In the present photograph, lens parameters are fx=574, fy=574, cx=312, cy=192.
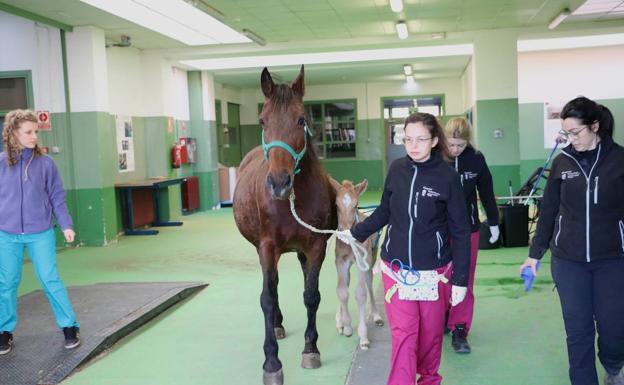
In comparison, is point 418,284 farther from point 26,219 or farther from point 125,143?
point 125,143

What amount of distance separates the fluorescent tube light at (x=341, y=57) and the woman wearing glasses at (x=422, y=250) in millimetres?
10419

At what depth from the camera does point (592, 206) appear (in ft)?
9.30

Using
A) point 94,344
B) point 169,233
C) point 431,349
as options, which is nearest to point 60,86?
point 169,233

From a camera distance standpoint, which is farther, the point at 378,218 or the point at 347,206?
the point at 347,206

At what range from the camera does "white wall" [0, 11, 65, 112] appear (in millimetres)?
9477

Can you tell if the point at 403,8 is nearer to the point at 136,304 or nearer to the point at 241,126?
the point at 136,304

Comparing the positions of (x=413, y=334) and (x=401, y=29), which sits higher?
(x=401, y=29)

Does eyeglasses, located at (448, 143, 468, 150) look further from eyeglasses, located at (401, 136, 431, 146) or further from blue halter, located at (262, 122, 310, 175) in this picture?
eyeglasses, located at (401, 136, 431, 146)

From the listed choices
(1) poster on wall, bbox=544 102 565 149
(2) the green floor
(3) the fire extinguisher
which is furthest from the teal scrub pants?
(1) poster on wall, bbox=544 102 565 149

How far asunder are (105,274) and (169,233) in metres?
3.59

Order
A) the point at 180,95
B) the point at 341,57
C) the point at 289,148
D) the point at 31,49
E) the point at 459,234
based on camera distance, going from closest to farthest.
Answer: the point at 459,234, the point at 289,148, the point at 31,49, the point at 341,57, the point at 180,95

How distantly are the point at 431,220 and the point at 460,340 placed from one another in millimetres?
1691

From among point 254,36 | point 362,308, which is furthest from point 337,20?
point 362,308

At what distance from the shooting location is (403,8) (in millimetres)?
9773
